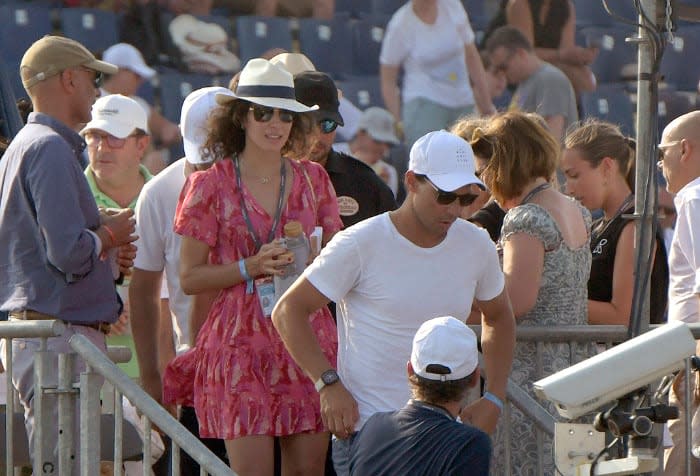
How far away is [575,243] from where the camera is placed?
16.7 ft

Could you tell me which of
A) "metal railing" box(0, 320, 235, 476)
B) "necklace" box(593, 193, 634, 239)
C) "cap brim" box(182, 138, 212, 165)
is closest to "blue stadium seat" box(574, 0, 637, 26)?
"necklace" box(593, 193, 634, 239)

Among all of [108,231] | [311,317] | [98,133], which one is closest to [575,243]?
[311,317]

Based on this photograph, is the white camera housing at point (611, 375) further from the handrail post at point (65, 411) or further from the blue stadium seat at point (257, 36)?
the blue stadium seat at point (257, 36)

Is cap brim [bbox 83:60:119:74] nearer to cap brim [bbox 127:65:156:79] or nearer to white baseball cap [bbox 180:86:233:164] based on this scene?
white baseball cap [bbox 180:86:233:164]

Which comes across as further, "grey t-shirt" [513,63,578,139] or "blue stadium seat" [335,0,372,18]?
"blue stadium seat" [335,0,372,18]

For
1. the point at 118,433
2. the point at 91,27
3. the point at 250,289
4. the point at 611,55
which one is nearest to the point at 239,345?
the point at 250,289

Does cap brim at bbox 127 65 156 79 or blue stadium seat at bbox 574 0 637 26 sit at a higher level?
blue stadium seat at bbox 574 0 637 26

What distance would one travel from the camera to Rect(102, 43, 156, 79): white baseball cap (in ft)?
30.3

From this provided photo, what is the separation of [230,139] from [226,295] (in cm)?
55

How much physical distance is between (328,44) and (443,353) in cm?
810

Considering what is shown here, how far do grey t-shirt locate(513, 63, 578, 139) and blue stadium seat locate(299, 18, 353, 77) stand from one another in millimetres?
1676

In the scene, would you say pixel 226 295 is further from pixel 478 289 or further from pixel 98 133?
pixel 98 133

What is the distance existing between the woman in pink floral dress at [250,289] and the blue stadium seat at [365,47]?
7.12 metres

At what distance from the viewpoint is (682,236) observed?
5.42 m
